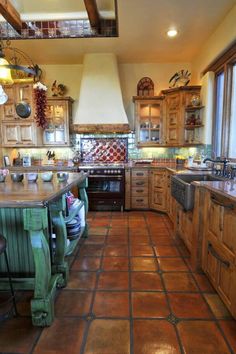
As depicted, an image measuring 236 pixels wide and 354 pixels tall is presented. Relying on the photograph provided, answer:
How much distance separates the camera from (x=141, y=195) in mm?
4469

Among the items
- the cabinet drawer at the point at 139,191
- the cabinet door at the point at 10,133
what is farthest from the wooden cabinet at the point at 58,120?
the cabinet drawer at the point at 139,191

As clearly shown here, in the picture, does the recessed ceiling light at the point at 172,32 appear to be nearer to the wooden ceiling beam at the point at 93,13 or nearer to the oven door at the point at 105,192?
the wooden ceiling beam at the point at 93,13

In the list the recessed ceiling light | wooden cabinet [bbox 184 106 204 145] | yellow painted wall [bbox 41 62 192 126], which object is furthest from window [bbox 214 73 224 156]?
yellow painted wall [bbox 41 62 192 126]

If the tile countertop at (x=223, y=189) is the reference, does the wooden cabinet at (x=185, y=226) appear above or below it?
below

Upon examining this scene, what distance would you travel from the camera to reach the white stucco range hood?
4430 mm

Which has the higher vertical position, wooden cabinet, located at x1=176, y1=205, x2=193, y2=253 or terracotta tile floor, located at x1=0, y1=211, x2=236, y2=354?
wooden cabinet, located at x1=176, y1=205, x2=193, y2=253

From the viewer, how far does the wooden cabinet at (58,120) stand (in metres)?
4.57

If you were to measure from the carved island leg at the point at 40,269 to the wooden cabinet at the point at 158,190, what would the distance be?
2.91 m

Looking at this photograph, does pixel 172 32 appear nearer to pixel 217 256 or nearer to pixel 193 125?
pixel 193 125

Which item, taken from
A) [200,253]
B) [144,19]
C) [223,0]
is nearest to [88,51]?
[144,19]

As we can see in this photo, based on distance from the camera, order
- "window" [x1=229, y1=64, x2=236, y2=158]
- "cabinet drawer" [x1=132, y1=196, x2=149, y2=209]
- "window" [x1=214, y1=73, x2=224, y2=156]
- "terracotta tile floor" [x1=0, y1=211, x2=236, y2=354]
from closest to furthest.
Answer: "terracotta tile floor" [x1=0, y1=211, x2=236, y2=354], "window" [x1=229, y1=64, x2=236, y2=158], "window" [x1=214, y1=73, x2=224, y2=156], "cabinet drawer" [x1=132, y1=196, x2=149, y2=209]

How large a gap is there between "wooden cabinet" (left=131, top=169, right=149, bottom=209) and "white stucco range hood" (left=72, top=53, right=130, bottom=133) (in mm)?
891

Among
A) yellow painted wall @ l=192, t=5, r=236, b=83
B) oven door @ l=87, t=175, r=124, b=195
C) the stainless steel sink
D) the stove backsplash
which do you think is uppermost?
yellow painted wall @ l=192, t=5, r=236, b=83

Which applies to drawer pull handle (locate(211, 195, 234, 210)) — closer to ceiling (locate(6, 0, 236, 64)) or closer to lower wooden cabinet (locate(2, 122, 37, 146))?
ceiling (locate(6, 0, 236, 64))
